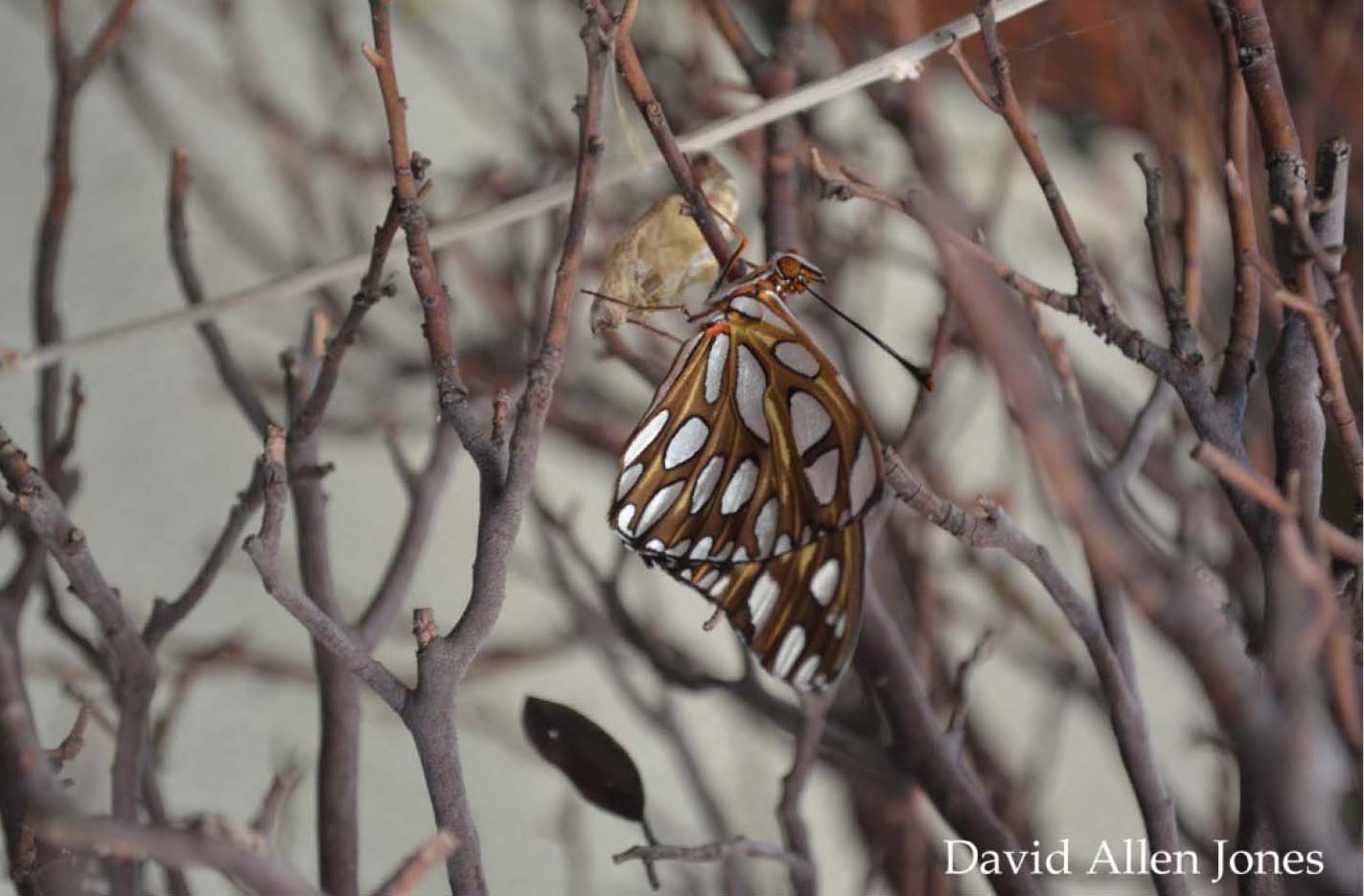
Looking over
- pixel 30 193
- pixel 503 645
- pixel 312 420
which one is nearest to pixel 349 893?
pixel 312 420

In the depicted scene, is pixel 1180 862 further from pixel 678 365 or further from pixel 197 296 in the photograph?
pixel 197 296

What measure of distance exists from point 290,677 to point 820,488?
60cm

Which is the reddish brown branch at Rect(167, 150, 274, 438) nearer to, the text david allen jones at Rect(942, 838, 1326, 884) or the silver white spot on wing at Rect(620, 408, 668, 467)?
the silver white spot on wing at Rect(620, 408, 668, 467)

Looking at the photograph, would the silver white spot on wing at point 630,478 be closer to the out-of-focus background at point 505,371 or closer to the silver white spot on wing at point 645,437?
the silver white spot on wing at point 645,437

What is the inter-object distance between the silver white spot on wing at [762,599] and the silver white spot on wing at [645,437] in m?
0.08

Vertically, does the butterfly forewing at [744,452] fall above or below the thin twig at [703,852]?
above

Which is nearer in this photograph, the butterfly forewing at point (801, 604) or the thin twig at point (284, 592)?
the thin twig at point (284, 592)

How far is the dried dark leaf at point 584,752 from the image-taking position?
451 mm

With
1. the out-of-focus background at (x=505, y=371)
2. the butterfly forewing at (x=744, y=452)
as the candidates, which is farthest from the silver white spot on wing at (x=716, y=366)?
the out-of-focus background at (x=505, y=371)

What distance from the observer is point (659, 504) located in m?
0.41

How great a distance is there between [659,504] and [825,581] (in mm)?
82

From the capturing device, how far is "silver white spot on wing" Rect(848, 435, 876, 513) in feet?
1.26

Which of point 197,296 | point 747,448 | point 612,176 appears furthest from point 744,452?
point 197,296

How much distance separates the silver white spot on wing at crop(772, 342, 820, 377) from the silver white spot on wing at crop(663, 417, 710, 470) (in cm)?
4
